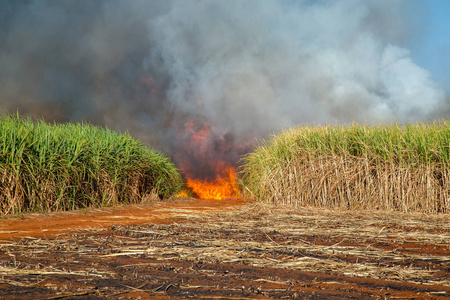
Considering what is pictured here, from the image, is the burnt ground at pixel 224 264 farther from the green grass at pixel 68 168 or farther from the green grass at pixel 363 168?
the green grass at pixel 363 168

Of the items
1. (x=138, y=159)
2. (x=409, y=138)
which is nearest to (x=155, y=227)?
(x=138, y=159)

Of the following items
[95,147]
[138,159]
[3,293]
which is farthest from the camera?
[138,159]

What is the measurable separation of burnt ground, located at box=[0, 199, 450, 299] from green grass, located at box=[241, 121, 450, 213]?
310 cm

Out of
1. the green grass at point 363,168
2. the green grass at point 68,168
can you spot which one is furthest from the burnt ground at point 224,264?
the green grass at point 363,168

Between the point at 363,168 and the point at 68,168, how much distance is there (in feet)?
19.6

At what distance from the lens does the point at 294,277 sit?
2148 millimetres

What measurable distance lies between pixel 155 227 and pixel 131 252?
1344 millimetres

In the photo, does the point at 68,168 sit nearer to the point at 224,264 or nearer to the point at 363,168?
the point at 224,264

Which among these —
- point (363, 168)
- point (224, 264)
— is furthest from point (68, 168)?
point (363, 168)

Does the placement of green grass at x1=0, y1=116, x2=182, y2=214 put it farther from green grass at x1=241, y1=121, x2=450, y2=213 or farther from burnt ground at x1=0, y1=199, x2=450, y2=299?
green grass at x1=241, y1=121, x2=450, y2=213

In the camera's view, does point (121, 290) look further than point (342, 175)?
No

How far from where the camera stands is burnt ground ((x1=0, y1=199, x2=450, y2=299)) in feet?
6.24

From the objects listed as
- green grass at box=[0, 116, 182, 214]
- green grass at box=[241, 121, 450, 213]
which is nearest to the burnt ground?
green grass at box=[0, 116, 182, 214]

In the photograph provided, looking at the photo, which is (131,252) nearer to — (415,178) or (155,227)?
(155,227)
